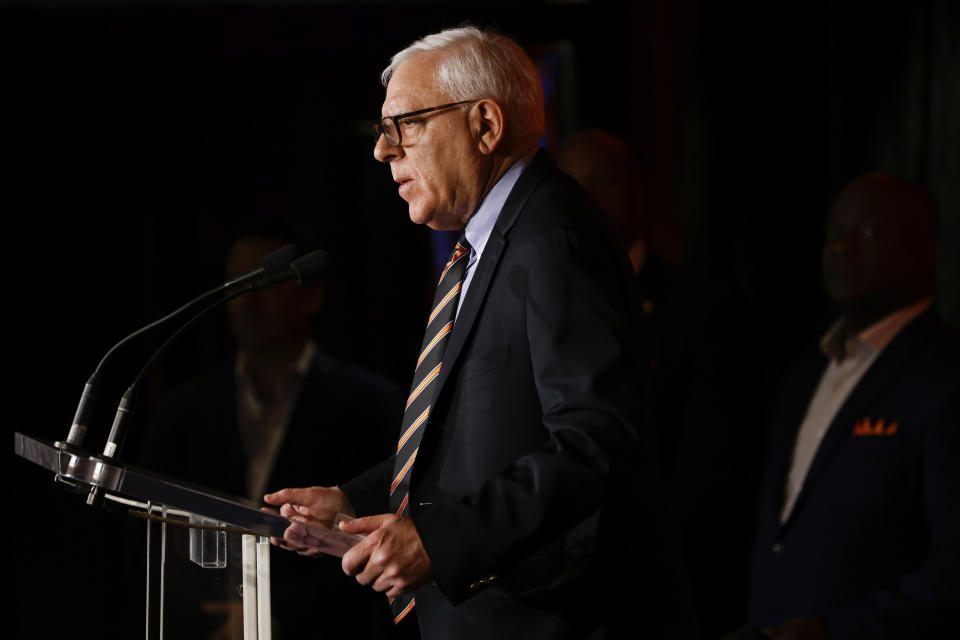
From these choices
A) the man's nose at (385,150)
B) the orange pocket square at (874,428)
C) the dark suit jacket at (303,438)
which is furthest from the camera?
the dark suit jacket at (303,438)

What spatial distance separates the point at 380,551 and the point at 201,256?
3.25 metres

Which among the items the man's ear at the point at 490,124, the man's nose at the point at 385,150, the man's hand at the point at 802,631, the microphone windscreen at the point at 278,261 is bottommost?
the man's hand at the point at 802,631

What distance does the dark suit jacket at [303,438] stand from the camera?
2.84 m

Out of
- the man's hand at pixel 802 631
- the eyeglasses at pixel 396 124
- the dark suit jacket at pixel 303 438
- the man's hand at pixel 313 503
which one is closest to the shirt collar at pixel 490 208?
the eyeglasses at pixel 396 124

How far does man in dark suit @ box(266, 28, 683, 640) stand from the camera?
1333 mm

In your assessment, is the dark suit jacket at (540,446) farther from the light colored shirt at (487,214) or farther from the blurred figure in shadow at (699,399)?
the blurred figure in shadow at (699,399)

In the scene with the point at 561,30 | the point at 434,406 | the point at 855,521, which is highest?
the point at 561,30

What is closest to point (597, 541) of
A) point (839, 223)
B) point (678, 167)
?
point (839, 223)

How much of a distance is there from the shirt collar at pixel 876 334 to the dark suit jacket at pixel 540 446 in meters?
1.29

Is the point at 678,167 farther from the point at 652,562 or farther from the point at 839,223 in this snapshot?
the point at 652,562

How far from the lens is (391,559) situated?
1.31 meters

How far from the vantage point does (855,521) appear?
2389mm

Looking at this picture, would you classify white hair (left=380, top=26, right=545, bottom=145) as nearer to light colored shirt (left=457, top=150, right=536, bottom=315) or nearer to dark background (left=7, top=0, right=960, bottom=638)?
light colored shirt (left=457, top=150, right=536, bottom=315)

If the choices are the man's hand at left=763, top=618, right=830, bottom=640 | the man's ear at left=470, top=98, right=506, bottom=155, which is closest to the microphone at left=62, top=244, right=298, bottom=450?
the man's ear at left=470, top=98, right=506, bottom=155
